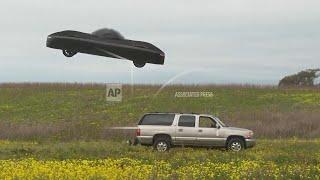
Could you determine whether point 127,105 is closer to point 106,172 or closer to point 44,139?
point 44,139

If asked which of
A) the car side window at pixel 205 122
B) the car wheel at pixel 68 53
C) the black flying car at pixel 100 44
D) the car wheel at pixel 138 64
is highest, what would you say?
the black flying car at pixel 100 44

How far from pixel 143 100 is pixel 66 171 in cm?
4684

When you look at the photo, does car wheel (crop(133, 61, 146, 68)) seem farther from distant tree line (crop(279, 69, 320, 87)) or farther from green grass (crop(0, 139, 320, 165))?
distant tree line (crop(279, 69, 320, 87))

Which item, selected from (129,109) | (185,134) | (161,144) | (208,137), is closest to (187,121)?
(185,134)

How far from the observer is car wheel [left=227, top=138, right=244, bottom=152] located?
977 inches

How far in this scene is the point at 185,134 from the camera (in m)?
25.2

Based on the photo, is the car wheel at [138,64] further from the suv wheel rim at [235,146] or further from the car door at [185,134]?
the car door at [185,134]

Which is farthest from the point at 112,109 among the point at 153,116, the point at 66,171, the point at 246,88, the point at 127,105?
the point at 66,171

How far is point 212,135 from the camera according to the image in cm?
2520

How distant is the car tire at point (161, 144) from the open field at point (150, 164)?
0.98 ft

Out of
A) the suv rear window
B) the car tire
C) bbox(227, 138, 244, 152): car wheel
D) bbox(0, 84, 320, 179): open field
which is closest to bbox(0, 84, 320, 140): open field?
bbox(0, 84, 320, 179): open field

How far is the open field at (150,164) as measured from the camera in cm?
1109

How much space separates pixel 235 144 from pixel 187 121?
2.23 metres

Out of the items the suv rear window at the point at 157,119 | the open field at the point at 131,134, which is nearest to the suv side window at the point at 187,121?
the suv rear window at the point at 157,119
